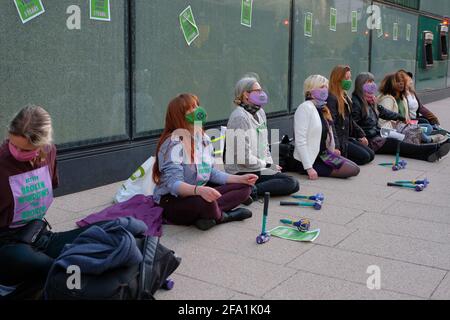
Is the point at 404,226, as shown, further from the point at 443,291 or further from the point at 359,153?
the point at 359,153

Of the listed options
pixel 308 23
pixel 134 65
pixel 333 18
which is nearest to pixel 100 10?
pixel 134 65

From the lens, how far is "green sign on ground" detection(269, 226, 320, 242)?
4.67 m

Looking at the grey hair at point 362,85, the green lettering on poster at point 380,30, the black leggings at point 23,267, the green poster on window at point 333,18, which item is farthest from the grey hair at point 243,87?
the green lettering on poster at point 380,30

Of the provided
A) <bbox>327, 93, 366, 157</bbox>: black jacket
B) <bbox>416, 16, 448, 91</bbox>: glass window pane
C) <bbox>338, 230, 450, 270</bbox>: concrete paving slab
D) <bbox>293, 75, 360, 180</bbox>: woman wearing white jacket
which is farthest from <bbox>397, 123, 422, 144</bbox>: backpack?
<bbox>416, 16, 448, 91</bbox>: glass window pane

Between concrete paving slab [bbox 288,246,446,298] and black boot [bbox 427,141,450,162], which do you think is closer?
concrete paving slab [bbox 288,246,446,298]

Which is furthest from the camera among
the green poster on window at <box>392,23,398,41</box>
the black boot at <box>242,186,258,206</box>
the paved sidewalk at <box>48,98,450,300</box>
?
the green poster on window at <box>392,23,398,41</box>

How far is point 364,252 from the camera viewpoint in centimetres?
441

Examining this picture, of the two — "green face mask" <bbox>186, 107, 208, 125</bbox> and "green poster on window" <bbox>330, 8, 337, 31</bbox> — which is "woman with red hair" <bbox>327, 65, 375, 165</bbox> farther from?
"green poster on window" <bbox>330, 8, 337, 31</bbox>

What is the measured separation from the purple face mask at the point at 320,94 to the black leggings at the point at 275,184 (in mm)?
1229

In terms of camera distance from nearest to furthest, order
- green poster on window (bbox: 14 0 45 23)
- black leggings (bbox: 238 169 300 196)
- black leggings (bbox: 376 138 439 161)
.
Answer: green poster on window (bbox: 14 0 45 23) → black leggings (bbox: 238 169 300 196) → black leggings (bbox: 376 138 439 161)

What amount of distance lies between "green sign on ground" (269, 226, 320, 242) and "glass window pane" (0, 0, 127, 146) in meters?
2.51

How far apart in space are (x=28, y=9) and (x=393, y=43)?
437 inches

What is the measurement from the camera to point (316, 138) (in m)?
6.77

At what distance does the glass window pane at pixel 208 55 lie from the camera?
271 inches
